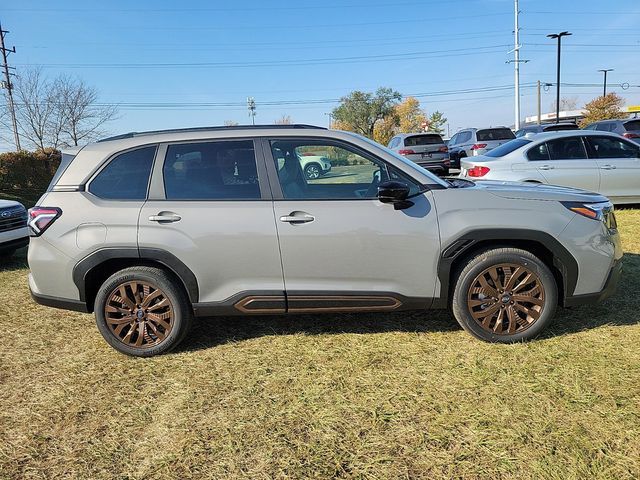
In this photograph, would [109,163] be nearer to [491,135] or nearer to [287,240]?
[287,240]

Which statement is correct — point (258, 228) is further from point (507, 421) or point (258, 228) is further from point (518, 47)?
point (518, 47)

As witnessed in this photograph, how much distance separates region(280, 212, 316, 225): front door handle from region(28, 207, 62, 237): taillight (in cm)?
176

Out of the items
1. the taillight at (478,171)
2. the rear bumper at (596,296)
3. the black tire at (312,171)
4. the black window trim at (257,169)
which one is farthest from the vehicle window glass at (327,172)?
the taillight at (478,171)

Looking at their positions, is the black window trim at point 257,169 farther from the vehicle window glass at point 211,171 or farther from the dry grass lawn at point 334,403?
the dry grass lawn at point 334,403

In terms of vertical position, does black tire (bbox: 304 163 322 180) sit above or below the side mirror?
above

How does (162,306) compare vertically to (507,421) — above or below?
above

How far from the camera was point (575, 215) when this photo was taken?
3441 millimetres

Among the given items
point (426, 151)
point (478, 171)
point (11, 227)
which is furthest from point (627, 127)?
point (11, 227)

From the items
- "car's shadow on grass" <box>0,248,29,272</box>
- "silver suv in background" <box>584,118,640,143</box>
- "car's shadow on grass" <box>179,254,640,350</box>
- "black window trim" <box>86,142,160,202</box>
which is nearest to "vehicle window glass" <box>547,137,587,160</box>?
"car's shadow on grass" <box>179,254,640,350</box>

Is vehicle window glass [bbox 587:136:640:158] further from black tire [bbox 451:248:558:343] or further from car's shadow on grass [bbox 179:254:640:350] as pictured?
black tire [bbox 451:248:558:343]

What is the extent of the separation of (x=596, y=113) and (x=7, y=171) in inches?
2030


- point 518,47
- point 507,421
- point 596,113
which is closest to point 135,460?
point 507,421

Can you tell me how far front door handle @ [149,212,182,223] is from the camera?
3.44m

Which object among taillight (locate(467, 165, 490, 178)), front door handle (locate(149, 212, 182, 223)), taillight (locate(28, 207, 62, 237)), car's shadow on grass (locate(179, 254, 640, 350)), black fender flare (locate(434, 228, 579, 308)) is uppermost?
taillight (locate(28, 207, 62, 237))
